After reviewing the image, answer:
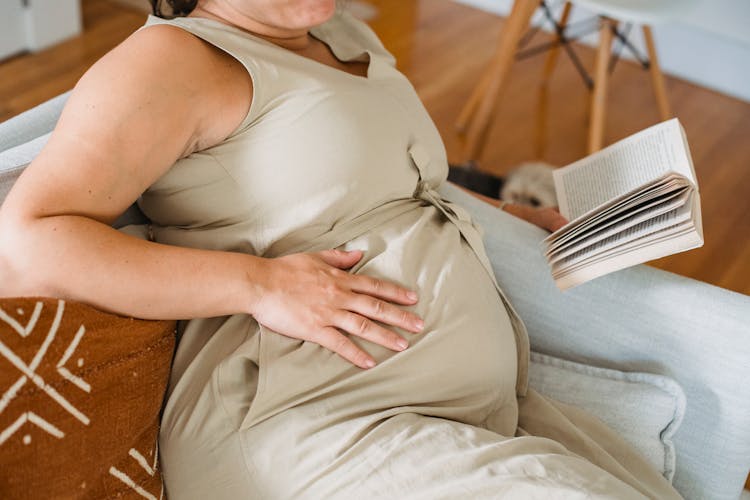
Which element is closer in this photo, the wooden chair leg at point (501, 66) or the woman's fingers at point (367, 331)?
the woman's fingers at point (367, 331)

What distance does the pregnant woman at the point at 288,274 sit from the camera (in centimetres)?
83

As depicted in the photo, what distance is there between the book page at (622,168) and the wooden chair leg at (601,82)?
0.99 m

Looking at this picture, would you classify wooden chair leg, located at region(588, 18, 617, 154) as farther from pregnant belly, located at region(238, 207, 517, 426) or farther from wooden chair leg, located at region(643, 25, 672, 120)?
pregnant belly, located at region(238, 207, 517, 426)

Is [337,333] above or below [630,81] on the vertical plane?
above

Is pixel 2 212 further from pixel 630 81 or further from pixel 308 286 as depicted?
pixel 630 81

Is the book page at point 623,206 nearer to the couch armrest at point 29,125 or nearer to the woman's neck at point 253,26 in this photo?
the woman's neck at point 253,26

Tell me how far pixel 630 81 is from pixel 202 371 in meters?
2.51

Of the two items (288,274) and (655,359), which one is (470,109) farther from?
(288,274)

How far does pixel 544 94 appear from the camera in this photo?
9.48ft

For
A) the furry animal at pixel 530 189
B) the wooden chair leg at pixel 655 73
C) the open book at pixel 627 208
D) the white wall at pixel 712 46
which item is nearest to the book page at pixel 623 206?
the open book at pixel 627 208

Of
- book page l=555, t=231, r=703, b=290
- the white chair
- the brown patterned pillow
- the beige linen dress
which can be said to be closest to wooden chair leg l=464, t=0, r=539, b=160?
the white chair

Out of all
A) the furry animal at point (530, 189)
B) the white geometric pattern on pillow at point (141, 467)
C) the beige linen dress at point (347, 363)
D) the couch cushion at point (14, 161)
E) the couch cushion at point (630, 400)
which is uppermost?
the couch cushion at point (14, 161)

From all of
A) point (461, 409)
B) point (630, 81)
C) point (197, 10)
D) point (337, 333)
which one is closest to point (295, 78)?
point (197, 10)

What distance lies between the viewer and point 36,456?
731 millimetres
